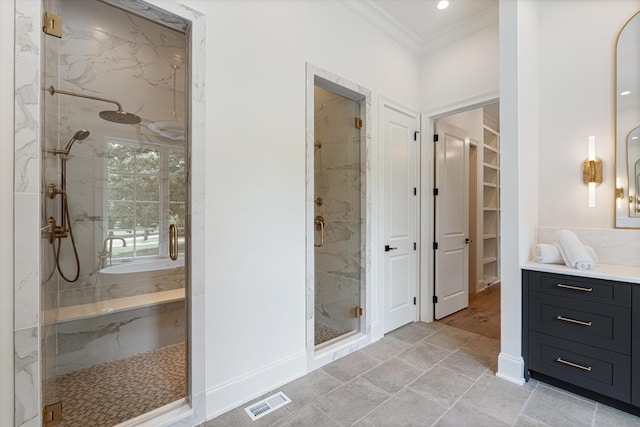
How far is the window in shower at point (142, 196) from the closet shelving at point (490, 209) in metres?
5.01

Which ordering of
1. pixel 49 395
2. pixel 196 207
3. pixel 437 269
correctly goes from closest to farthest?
pixel 49 395, pixel 196 207, pixel 437 269

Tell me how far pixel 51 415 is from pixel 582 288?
3.28 metres

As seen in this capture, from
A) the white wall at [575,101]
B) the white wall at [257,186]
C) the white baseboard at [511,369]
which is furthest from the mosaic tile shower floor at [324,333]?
the white wall at [575,101]

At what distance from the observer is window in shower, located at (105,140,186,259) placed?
8.91ft

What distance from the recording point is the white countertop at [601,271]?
1.80 meters

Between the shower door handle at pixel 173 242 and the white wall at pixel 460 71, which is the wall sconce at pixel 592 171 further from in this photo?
the shower door handle at pixel 173 242

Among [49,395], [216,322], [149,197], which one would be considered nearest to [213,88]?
[216,322]

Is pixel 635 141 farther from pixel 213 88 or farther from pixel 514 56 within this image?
pixel 213 88

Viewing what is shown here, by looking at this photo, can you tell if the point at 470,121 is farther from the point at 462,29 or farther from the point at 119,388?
the point at 119,388

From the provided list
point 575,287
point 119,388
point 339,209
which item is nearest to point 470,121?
point 339,209

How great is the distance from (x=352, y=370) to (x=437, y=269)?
1661 millimetres

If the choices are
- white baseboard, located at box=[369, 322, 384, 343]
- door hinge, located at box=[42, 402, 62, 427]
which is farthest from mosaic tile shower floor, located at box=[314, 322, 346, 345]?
door hinge, located at box=[42, 402, 62, 427]

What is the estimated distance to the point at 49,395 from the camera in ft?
5.06

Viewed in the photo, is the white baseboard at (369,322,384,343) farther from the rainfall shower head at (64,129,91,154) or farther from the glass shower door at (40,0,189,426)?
Result: the rainfall shower head at (64,129,91,154)
